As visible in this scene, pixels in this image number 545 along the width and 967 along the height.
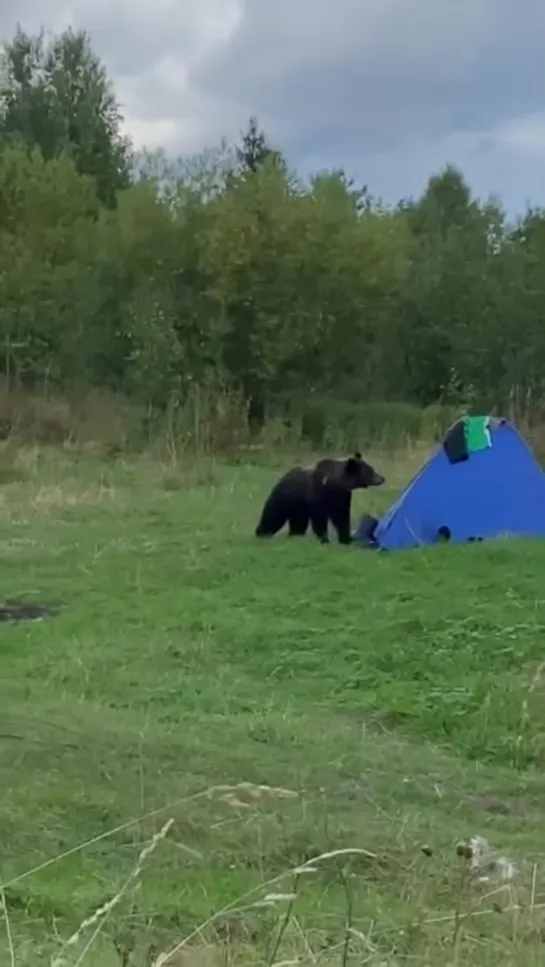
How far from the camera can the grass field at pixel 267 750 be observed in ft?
11.8

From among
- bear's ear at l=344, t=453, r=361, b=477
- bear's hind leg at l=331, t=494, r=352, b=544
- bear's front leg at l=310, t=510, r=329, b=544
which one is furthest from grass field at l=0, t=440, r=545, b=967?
bear's ear at l=344, t=453, r=361, b=477

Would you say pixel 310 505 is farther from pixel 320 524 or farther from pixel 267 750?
pixel 267 750

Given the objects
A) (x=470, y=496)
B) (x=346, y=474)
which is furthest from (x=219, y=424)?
(x=470, y=496)

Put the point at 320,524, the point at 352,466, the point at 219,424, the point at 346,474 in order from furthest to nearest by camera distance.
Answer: the point at 219,424, the point at 352,466, the point at 346,474, the point at 320,524

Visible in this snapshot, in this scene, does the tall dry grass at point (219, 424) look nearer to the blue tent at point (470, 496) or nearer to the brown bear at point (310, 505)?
the brown bear at point (310, 505)

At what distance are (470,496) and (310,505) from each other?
1.43m

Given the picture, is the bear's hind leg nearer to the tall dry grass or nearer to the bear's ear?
the bear's ear

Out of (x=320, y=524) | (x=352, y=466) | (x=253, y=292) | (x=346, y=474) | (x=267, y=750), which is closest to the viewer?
(x=267, y=750)

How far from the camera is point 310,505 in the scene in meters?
12.2

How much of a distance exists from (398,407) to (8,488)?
10.1 metres

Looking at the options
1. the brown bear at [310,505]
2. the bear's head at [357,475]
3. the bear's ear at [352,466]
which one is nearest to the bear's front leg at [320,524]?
the brown bear at [310,505]

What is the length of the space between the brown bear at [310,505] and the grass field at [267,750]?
42cm

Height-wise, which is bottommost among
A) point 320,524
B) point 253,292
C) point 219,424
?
point 320,524

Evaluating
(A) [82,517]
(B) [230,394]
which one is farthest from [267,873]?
(B) [230,394]
